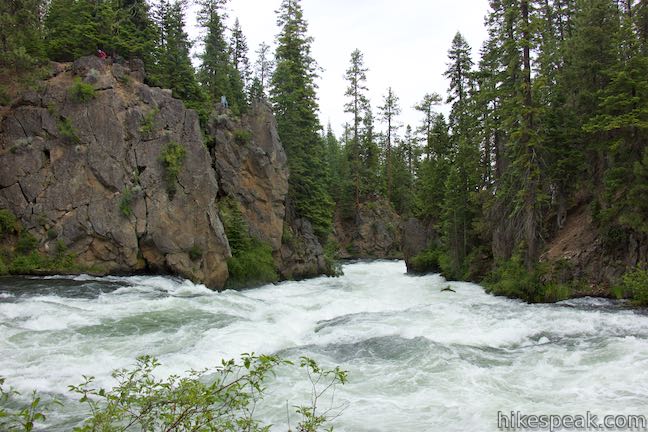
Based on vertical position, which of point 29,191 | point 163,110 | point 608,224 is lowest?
point 608,224

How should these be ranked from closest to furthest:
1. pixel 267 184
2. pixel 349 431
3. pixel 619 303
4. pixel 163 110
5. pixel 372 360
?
pixel 349 431 → pixel 372 360 → pixel 619 303 → pixel 163 110 → pixel 267 184

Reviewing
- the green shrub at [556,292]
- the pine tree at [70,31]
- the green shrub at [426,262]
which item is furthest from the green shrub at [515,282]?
the pine tree at [70,31]

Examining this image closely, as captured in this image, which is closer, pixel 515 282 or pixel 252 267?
pixel 515 282

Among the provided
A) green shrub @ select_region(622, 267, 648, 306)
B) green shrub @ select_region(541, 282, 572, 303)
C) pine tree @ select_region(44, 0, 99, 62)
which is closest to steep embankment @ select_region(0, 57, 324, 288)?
pine tree @ select_region(44, 0, 99, 62)

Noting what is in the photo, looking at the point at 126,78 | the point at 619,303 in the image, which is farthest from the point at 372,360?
the point at 126,78

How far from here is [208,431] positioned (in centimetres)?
332

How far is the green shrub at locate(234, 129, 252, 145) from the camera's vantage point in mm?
23656

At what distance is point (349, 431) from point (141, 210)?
14144 millimetres

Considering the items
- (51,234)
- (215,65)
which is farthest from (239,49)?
(51,234)

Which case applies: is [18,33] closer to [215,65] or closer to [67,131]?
[67,131]

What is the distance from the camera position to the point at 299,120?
30.0 m

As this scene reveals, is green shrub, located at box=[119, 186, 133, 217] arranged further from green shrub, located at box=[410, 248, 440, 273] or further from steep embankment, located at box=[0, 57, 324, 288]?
green shrub, located at box=[410, 248, 440, 273]

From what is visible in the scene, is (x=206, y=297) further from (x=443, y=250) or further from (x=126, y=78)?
(x=443, y=250)

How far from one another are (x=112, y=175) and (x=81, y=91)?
3555mm
